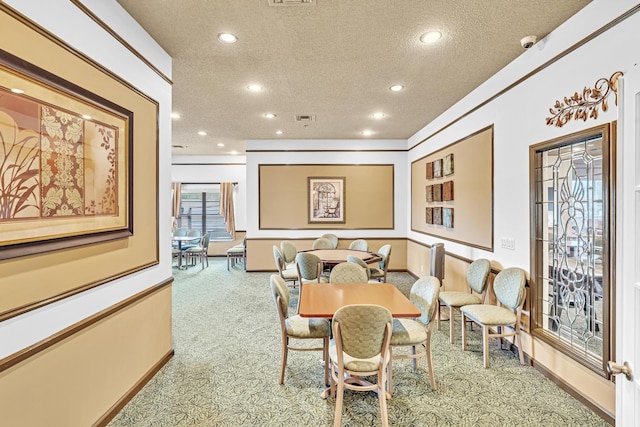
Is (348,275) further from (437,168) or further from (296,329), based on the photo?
(437,168)

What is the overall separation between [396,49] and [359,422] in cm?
311

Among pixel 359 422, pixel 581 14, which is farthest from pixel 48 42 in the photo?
pixel 581 14

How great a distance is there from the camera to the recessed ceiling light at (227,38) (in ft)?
8.82

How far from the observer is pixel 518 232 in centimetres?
319

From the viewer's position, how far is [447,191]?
4840mm

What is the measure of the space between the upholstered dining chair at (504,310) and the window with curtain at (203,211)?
7.39 meters

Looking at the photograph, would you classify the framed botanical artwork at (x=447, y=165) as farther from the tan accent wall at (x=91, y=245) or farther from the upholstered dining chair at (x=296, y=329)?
the tan accent wall at (x=91, y=245)

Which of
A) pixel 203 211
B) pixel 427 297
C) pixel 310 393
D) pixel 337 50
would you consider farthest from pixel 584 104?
pixel 203 211

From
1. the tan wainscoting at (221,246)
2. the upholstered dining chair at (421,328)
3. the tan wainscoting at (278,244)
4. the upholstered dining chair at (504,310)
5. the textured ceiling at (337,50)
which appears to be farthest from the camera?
the tan wainscoting at (221,246)

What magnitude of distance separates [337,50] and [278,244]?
4701 mm

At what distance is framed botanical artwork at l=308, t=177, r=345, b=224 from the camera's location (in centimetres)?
696

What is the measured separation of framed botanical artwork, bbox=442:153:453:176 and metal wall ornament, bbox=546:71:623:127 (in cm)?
198

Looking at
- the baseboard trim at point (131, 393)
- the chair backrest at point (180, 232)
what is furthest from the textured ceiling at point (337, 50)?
the chair backrest at point (180, 232)

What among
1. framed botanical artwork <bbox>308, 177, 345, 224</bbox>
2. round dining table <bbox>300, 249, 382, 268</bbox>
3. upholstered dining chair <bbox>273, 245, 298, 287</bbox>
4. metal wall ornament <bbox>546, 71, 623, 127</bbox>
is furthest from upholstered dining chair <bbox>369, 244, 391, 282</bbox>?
metal wall ornament <bbox>546, 71, 623, 127</bbox>
